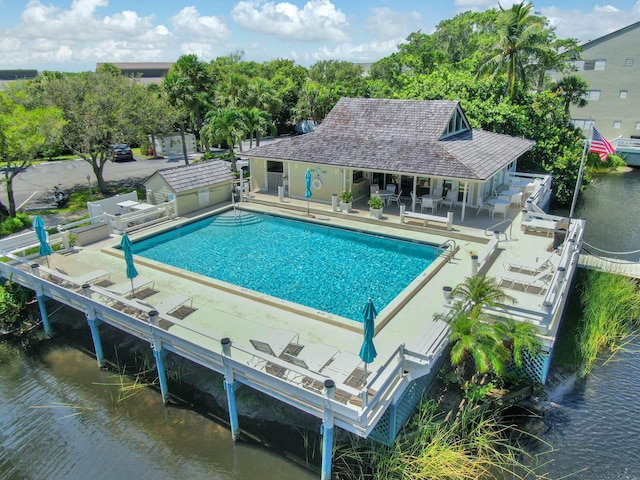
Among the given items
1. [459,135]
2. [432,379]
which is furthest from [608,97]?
[432,379]

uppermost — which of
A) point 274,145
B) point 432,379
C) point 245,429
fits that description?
point 274,145

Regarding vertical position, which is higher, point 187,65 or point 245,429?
point 187,65

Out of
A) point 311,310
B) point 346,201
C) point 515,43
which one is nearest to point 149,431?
point 311,310

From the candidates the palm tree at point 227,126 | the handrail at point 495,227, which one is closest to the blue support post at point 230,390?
the handrail at point 495,227

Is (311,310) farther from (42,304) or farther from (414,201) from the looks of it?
(414,201)

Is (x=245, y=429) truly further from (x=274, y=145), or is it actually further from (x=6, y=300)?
(x=274, y=145)

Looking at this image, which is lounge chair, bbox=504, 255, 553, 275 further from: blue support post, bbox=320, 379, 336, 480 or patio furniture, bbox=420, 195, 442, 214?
blue support post, bbox=320, 379, 336, 480

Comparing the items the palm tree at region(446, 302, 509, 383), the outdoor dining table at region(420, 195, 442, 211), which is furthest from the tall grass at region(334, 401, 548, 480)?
the outdoor dining table at region(420, 195, 442, 211)
